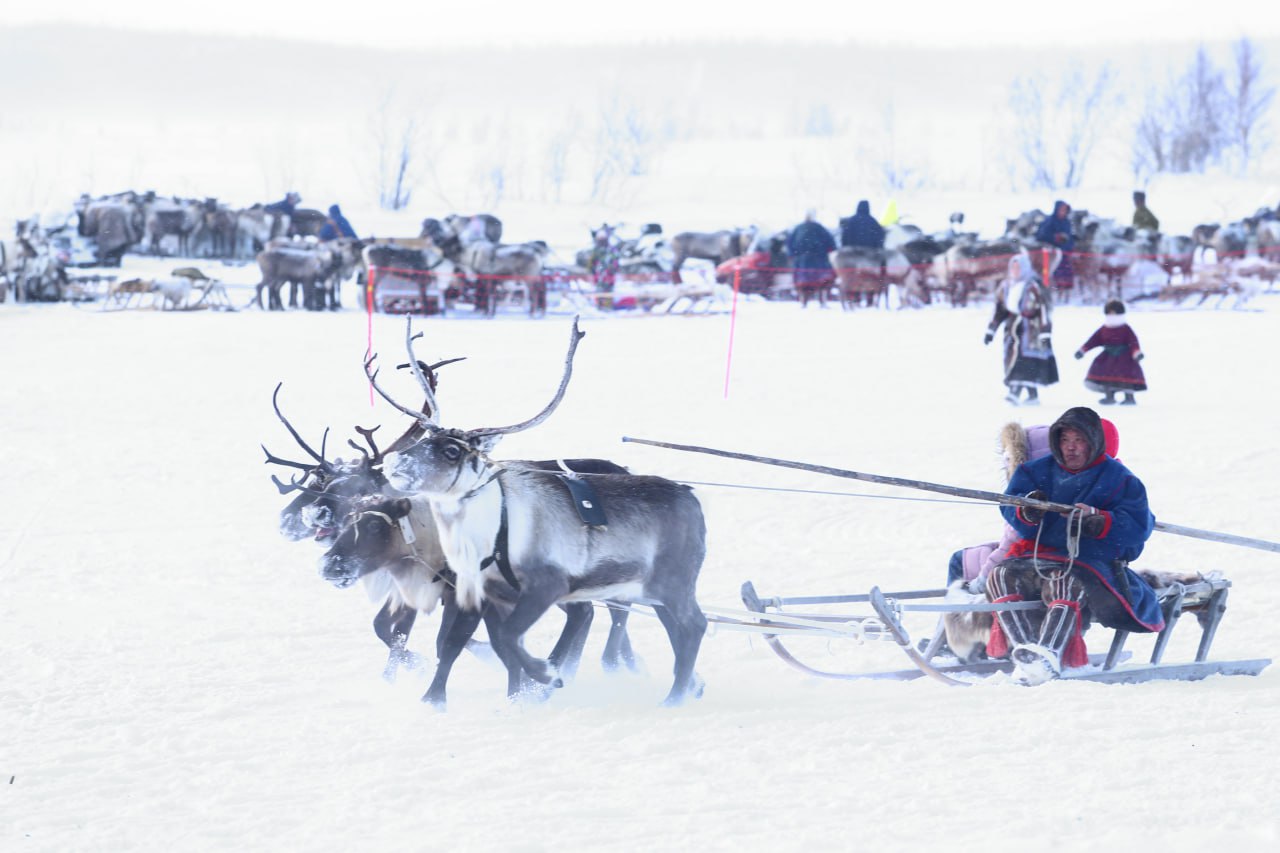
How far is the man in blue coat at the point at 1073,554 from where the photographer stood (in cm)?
492

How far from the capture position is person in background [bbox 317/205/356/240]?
80.7ft

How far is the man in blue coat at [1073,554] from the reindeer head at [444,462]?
61.3 inches

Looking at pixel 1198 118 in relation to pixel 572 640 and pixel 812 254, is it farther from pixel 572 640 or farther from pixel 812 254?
pixel 572 640

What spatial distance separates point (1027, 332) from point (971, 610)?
8.34m

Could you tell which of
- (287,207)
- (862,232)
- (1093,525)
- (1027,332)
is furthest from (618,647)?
(287,207)

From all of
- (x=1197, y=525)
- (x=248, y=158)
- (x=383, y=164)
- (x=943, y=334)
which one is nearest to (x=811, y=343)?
(x=943, y=334)

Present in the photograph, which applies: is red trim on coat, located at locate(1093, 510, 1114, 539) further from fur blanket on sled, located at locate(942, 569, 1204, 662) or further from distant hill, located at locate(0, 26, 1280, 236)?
distant hill, located at locate(0, 26, 1280, 236)

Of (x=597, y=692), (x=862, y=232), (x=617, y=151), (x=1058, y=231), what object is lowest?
(x=597, y=692)

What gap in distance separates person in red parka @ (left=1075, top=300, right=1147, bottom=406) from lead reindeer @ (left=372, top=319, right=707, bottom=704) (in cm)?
816

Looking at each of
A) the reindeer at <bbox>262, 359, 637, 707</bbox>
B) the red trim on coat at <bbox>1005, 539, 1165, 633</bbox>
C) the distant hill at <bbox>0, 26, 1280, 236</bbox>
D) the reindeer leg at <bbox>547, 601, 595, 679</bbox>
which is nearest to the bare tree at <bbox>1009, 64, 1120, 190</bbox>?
the distant hill at <bbox>0, 26, 1280, 236</bbox>

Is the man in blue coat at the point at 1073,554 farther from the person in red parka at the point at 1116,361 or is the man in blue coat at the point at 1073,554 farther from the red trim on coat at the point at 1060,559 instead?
the person in red parka at the point at 1116,361

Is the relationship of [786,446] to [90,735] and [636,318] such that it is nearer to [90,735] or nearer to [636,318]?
[90,735]

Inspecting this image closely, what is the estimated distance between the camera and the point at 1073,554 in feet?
16.1


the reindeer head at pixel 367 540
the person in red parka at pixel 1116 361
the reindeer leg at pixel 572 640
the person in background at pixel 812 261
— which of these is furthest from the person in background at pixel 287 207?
the reindeer leg at pixel 572 640
